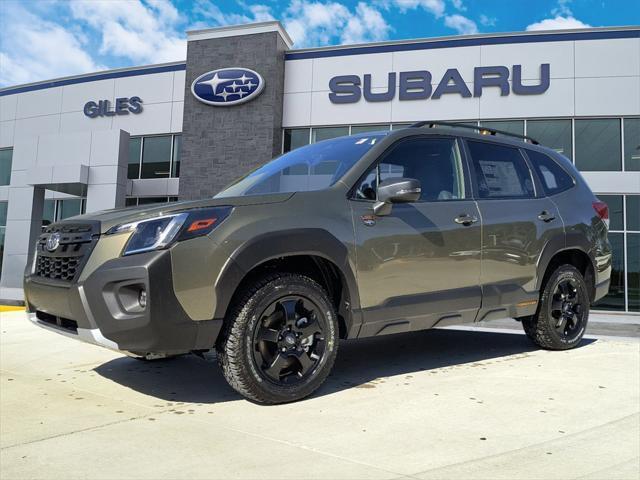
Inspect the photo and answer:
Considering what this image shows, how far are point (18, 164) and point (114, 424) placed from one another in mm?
18666

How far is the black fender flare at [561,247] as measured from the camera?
4.59 meters

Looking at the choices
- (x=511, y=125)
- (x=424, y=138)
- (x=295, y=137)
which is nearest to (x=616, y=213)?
(x=511, y=125)

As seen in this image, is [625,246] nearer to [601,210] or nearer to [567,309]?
[601,210]

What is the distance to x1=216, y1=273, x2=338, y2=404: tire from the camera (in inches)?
119

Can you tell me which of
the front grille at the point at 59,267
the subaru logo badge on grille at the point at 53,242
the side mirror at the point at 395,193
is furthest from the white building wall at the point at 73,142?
the side mirror at the point at 395,193

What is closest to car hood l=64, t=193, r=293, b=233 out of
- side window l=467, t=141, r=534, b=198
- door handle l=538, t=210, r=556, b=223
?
side window l=467, t=141, r=534, b=198

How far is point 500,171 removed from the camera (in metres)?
4.57

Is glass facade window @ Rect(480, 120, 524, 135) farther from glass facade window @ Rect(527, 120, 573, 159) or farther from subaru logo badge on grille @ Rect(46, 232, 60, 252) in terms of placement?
subaru logo badge on grille @ Rect(46, 232, 60, 252)

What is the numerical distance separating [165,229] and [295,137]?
15.0m

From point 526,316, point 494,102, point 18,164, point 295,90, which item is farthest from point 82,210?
point 526,316

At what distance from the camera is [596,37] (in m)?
15.3

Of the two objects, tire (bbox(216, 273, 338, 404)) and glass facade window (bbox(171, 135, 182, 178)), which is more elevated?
glass facade window (bbox(171, 135, 182, 178))

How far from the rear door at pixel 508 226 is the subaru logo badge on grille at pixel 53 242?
10.0 ft

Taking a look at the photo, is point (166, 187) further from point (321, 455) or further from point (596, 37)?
point (321, 455)
